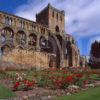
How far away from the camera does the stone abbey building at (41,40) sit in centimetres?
4903

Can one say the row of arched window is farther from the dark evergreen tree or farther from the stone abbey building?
the dark evergreen tree

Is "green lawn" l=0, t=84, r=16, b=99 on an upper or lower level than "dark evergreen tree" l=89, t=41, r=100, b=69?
lower

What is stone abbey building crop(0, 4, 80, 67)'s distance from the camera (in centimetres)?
4903

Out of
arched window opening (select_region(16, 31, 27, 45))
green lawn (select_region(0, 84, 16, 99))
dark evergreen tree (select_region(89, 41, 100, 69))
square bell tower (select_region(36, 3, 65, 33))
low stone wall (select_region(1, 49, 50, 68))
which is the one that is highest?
square bell tower (select_region(36, 3, 65, 33))

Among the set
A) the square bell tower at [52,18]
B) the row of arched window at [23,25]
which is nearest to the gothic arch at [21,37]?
the row of arched window at [23,25]

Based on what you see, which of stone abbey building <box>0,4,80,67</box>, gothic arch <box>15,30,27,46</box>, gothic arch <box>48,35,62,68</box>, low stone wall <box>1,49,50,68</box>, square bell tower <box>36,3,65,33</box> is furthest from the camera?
square bell tower <box>36,3,65,33</box>

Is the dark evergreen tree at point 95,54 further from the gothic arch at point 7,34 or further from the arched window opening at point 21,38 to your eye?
the gothic arch at point 7,34

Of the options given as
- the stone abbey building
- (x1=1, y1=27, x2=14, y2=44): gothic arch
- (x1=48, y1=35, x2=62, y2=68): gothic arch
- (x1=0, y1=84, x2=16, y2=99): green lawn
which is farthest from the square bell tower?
(x1=0, y1=84, x2=16, y2=99): green lawn

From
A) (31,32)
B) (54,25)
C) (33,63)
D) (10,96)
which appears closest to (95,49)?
(54,25)

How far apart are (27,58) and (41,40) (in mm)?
20329

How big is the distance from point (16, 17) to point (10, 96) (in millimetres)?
46212

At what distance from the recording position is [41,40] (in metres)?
65.0

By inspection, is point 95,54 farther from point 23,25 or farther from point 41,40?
point 23,25

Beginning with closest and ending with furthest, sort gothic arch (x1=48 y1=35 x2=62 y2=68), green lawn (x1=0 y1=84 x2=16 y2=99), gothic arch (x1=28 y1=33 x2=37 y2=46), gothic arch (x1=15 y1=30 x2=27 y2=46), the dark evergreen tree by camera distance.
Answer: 1. green lawn (x1=0 y1=84 x2=16 y2=99)
2. gothic arch (x1=15 y1=30 x2=27 y2=46)
3. gothic arch (x1=48 y1=35 x2=62 y2=68)
4. gothic arch (x1=28 y1=33 x2=37 y2=46)
5. the dark evergreen tree
